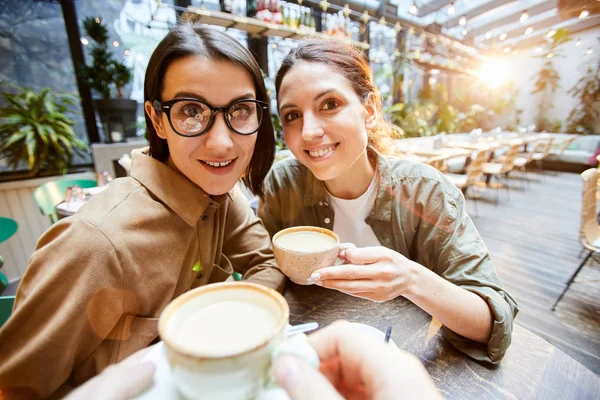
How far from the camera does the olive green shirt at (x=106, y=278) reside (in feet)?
2.48

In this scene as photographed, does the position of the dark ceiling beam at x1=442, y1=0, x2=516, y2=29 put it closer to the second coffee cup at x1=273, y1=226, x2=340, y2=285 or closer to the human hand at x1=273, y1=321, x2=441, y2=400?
the second coffee cup at x1=273, y1=226, x2=340, y2=285

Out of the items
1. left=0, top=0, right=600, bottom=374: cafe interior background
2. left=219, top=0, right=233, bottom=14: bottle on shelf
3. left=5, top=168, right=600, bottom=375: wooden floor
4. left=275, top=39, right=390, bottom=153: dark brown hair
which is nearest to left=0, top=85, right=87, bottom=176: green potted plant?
left=0, top=0, right=600, bottom=374: cafe interior background

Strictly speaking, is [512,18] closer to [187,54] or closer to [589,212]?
[589,212]

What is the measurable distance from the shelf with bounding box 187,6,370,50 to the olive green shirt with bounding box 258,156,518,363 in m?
3.08

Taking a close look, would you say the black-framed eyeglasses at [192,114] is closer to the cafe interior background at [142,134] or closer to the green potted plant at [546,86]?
the cafe interior background at [142,134]

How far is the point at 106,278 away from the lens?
2.74 ft

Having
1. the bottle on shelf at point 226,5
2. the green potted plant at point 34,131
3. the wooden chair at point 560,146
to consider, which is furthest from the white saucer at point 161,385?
the wooden chair at point 560,146

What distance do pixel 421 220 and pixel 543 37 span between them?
45.8ft

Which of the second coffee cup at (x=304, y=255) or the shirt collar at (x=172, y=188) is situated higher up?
the shirt collar at (x=172, y=188)

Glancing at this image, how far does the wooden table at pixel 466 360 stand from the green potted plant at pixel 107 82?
14.1 feet

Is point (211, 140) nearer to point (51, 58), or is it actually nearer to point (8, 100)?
point (8, 100)

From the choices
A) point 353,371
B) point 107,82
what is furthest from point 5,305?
point 107,82

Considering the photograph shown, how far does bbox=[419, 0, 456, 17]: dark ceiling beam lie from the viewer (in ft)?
30.5

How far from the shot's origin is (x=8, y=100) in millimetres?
3561
